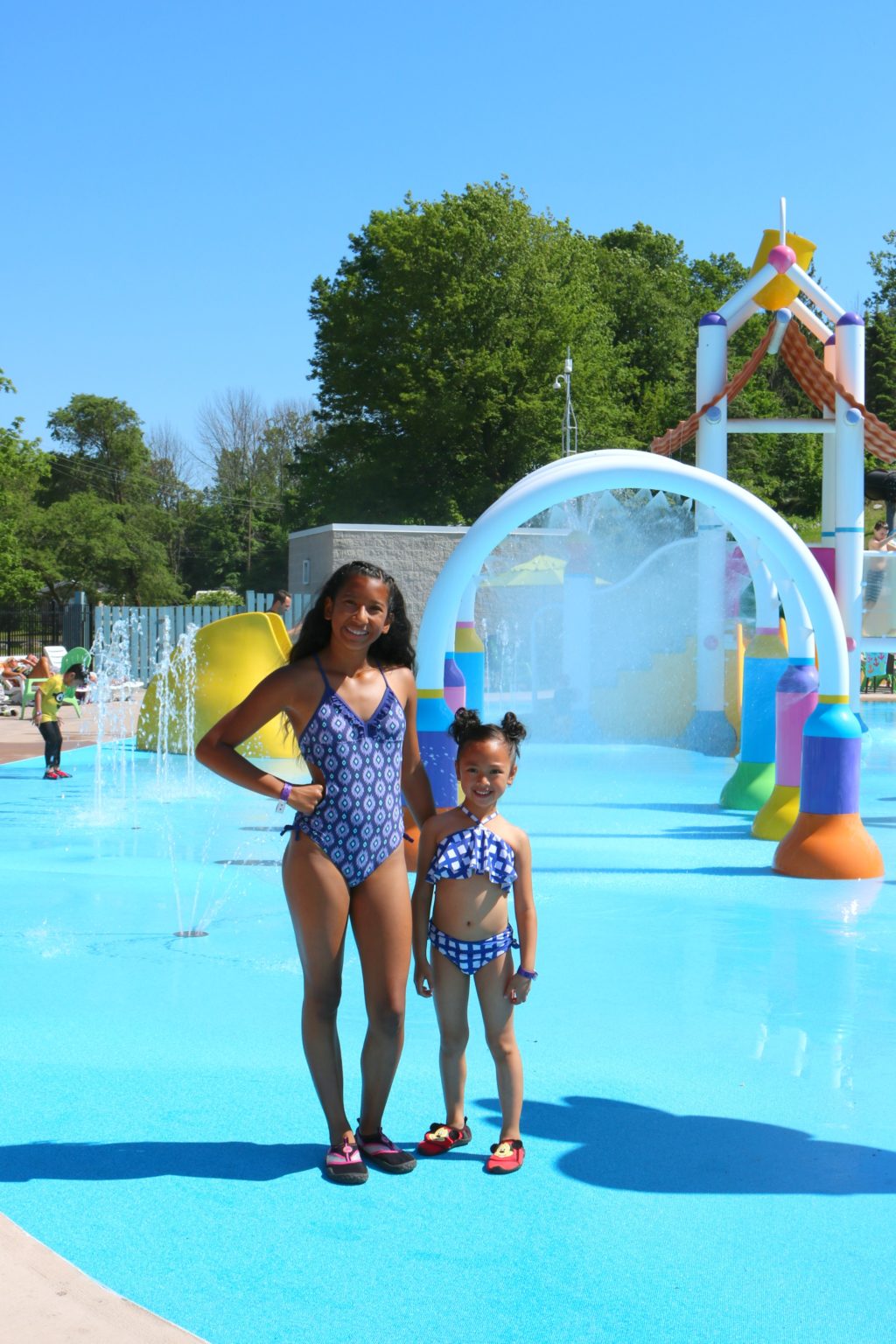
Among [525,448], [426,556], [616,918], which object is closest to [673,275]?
[525,448]

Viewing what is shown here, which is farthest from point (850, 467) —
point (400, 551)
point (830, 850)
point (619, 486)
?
point (400, 551)

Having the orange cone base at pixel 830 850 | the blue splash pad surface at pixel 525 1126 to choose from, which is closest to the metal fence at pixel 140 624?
the orange cone base at pixel 830 850

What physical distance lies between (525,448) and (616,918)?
3573cm

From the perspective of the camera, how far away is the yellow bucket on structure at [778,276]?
14719 millimetres

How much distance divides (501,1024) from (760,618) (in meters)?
8.33

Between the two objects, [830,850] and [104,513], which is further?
[104,513]

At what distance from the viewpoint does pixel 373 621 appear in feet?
12.6

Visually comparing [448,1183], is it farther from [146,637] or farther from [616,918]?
[146,637]

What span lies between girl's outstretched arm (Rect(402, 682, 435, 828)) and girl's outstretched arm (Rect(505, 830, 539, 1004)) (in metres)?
0.29

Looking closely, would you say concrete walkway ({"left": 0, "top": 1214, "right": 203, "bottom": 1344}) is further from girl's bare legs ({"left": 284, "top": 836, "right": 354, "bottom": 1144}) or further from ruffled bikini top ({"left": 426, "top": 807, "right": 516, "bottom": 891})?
ruffled bikini top ({"left": 426, "top": 807, "right": 516, "bottom": 891})

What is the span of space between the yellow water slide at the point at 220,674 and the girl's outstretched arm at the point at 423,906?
10568mm

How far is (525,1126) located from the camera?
4203 millimetres

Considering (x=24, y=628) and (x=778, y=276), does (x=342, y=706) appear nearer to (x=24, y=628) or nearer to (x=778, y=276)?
(x=778, y=276)

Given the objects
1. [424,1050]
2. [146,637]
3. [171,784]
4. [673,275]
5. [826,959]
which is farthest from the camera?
[673,275]
